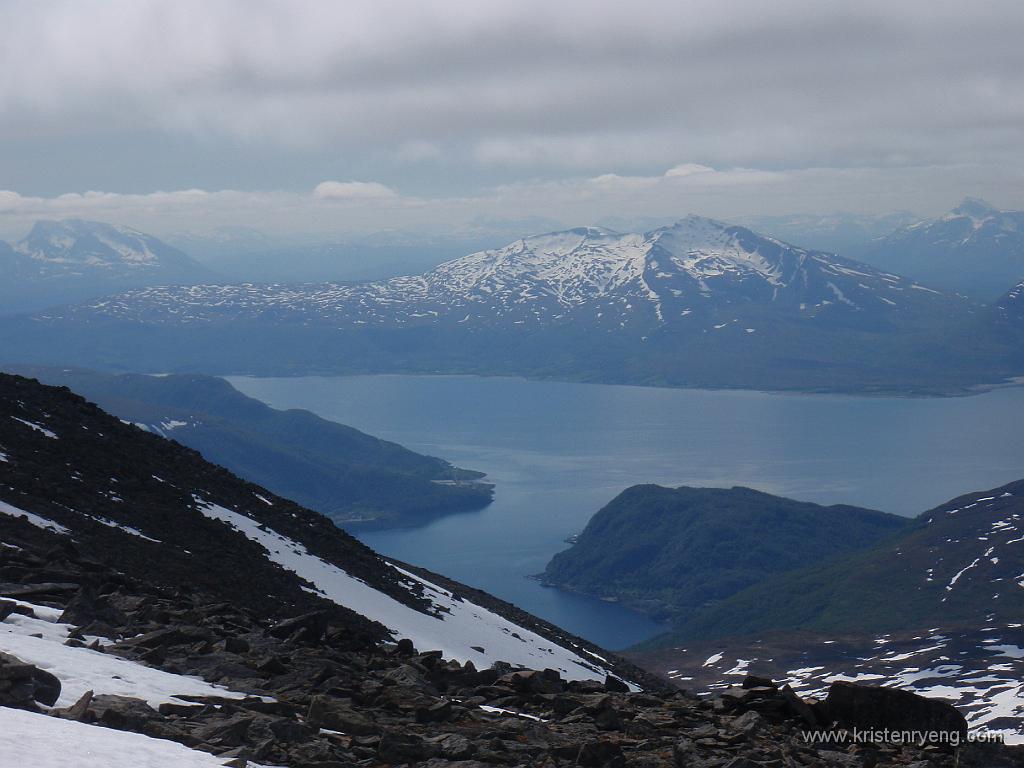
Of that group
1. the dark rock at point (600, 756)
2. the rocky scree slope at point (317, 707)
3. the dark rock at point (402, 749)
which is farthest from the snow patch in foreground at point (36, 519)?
the dark rock at point (600, 756)

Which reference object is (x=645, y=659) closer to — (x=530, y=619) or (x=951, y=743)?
(x=530, y=619)

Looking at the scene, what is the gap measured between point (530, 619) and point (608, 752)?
31.6 meters

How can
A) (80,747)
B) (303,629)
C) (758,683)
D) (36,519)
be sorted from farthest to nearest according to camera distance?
1. (36,519)
2. (303,629)
3. (758,683)
4. (80,747)

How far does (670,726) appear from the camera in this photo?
46.1 ft

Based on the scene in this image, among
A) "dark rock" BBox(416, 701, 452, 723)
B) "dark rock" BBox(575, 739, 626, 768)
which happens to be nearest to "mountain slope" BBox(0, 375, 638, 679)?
"dark rock" BBox(416, 701, 452, 723)

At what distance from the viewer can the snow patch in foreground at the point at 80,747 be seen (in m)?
9.23

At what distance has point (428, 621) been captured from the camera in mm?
30453

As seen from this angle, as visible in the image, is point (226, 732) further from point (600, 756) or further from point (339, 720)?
point (600, 756)

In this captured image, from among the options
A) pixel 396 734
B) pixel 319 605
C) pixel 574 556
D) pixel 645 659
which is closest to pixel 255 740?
pixel 396 734

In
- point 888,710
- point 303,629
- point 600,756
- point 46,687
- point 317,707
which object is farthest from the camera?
point 303,629

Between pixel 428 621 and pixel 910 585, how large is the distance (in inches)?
5229

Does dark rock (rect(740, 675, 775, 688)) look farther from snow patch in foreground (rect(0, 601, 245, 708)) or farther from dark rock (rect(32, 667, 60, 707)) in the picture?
dark rock (rect(32, 667, 60, 707))

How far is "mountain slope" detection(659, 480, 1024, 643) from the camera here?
135000mm

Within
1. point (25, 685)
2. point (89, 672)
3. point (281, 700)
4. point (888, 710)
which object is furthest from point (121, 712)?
point (888, 710)
